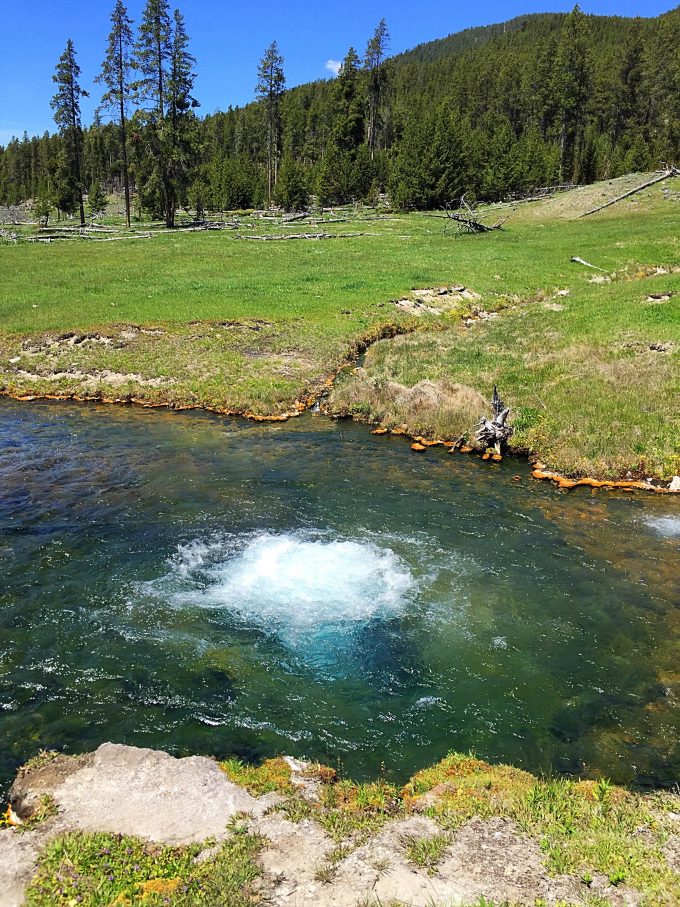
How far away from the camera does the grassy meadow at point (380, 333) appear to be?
64.7ft

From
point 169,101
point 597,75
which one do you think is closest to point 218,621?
point 169,101

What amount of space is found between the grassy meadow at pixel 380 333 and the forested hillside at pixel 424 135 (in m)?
22.6

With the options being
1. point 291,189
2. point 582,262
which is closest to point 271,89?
point 291,189

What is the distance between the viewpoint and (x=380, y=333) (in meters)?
31.2

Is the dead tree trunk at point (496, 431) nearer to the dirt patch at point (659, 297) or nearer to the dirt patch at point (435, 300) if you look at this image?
the dirt patch at point (435, 300)

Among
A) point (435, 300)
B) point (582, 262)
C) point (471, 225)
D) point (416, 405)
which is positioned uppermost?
point (471, 225)

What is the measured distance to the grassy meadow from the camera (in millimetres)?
19719

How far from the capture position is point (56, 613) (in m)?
10.5

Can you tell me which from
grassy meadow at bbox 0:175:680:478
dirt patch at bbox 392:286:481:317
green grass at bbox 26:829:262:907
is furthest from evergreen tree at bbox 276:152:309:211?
green grass at bbox 26:829:262:907

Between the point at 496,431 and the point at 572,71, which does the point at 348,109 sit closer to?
the point at 572,71

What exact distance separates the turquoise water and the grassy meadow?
12.4 feet

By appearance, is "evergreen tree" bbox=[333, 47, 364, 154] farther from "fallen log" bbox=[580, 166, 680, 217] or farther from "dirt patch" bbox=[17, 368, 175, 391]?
"dirt patch" bbox=[17, 368, 175, 391]

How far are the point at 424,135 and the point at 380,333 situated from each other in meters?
66.2

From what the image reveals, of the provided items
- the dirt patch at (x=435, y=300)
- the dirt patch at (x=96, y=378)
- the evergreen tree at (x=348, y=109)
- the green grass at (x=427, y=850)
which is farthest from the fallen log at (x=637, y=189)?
the green grass at (x=427, y=850)
